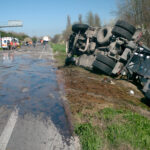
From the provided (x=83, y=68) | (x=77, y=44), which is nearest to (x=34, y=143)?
(x=83, y=68)

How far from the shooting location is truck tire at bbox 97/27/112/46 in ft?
41.0

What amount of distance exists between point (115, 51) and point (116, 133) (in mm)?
7451

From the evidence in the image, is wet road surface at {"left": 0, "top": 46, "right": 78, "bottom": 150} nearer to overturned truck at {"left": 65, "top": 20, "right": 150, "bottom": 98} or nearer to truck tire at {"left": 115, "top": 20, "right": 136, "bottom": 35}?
overturned truck at {"left": 65, "top": 20, "right": 150, "bottom": 98}

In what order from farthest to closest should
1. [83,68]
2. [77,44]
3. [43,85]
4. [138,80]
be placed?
[77,44]
[83,68]
[138,80]
[43,85]

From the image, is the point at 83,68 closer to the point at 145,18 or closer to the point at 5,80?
the point at 5,80

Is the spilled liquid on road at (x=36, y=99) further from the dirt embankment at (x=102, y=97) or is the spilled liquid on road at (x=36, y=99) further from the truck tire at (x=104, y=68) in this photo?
the truck tire at (x=104, y=68)

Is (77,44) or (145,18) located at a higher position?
(145,18)

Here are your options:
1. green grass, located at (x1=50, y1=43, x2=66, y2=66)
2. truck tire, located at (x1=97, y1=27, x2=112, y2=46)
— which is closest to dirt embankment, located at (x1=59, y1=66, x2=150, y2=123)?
truck tire, located at (x1=97, y1=27, x2=112, y2=46)

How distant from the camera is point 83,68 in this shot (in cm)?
1404

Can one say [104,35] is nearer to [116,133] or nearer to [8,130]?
[116,133]

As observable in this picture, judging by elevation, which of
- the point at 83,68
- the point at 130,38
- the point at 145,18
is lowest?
the point at 83,68

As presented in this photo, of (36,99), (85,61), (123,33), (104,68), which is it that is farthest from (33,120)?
(85,61)

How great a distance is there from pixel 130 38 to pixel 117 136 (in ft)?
26.0

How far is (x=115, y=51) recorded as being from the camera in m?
11.1
